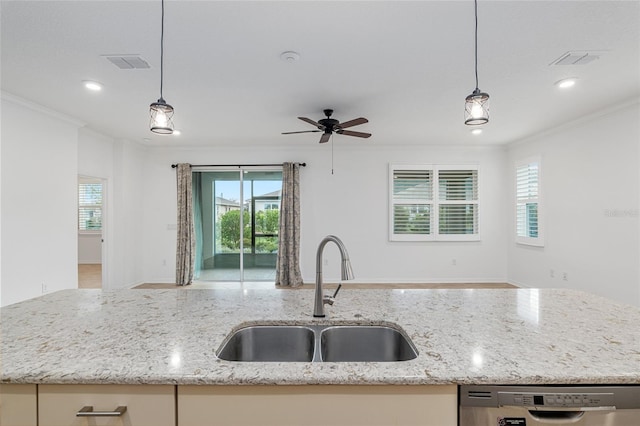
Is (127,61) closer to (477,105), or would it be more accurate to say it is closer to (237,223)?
(477,105)

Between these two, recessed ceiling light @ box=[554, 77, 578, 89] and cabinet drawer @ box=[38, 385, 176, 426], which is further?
recessed ceiling light @ box=[554, 77, 578, 89]

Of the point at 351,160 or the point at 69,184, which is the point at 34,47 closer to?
the point at 69,184

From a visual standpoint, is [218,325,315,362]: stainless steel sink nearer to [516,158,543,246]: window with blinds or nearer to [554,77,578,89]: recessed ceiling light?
[554,77,578,89]: recessed ceiling light

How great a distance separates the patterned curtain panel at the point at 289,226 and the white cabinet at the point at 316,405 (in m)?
5.03

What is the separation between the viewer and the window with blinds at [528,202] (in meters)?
5.31

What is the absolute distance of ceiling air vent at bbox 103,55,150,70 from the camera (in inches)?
102

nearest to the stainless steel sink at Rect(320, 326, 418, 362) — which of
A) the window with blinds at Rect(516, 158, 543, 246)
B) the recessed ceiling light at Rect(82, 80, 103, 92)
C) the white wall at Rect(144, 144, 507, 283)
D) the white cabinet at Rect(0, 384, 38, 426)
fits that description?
the white cabinet at Rect(0, 384, 38, 426)

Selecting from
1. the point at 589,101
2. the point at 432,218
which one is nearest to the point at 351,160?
the point at 432,218

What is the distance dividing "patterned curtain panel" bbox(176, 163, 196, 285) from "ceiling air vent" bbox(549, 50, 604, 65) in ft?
18.7

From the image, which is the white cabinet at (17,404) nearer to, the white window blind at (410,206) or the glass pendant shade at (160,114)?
the glass pendant shade at (160,114)

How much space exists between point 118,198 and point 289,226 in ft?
10.0

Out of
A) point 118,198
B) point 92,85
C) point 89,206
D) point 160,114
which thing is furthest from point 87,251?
point 160,114

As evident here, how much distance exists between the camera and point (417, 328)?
1270 millimetres

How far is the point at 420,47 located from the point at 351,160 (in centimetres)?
366
